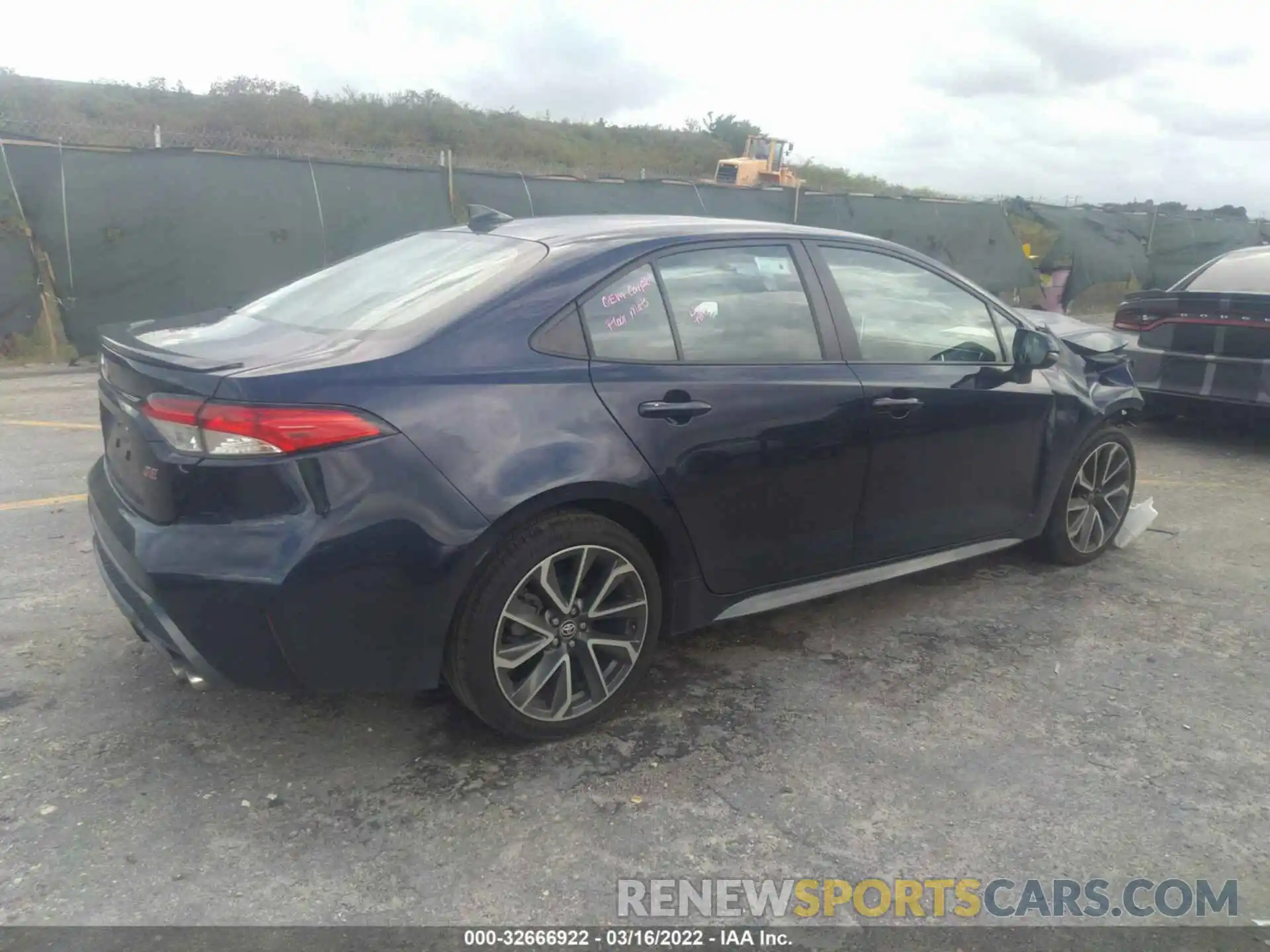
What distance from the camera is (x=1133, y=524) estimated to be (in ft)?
16.6

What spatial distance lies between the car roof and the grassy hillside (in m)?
24.0

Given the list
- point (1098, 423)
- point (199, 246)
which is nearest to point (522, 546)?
point (1098, 423)

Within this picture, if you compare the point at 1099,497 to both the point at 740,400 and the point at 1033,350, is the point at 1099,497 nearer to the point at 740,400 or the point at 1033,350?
the point at 1033,350

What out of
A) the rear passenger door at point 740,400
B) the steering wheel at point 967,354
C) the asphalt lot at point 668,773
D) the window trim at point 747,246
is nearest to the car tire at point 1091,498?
the asphalt lot at point 668,773

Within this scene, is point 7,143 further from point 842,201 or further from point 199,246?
point 842,201

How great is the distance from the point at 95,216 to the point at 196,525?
29.3 feet

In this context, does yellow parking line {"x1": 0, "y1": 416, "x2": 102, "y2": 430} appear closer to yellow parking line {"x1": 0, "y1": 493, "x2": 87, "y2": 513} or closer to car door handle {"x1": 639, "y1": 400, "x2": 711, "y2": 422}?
yellow parking line {"x1": 0, "y1": 493, "x2": 87, "y2": 513}

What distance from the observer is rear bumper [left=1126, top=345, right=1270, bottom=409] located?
22.5 feet

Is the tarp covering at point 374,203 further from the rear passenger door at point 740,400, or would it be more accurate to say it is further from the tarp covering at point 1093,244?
the tarp covering at point 1093,244

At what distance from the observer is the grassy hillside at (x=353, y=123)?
36.7 metres

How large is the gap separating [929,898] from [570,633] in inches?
48.4

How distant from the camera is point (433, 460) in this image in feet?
8.92

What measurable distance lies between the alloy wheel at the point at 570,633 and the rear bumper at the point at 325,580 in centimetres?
25

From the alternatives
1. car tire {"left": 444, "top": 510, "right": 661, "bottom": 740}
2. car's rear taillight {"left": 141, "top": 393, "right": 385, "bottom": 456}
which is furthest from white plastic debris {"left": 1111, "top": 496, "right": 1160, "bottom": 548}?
car's rear taillight {"left": 141, "top": 393, "right": 385, "bottom": 456}
